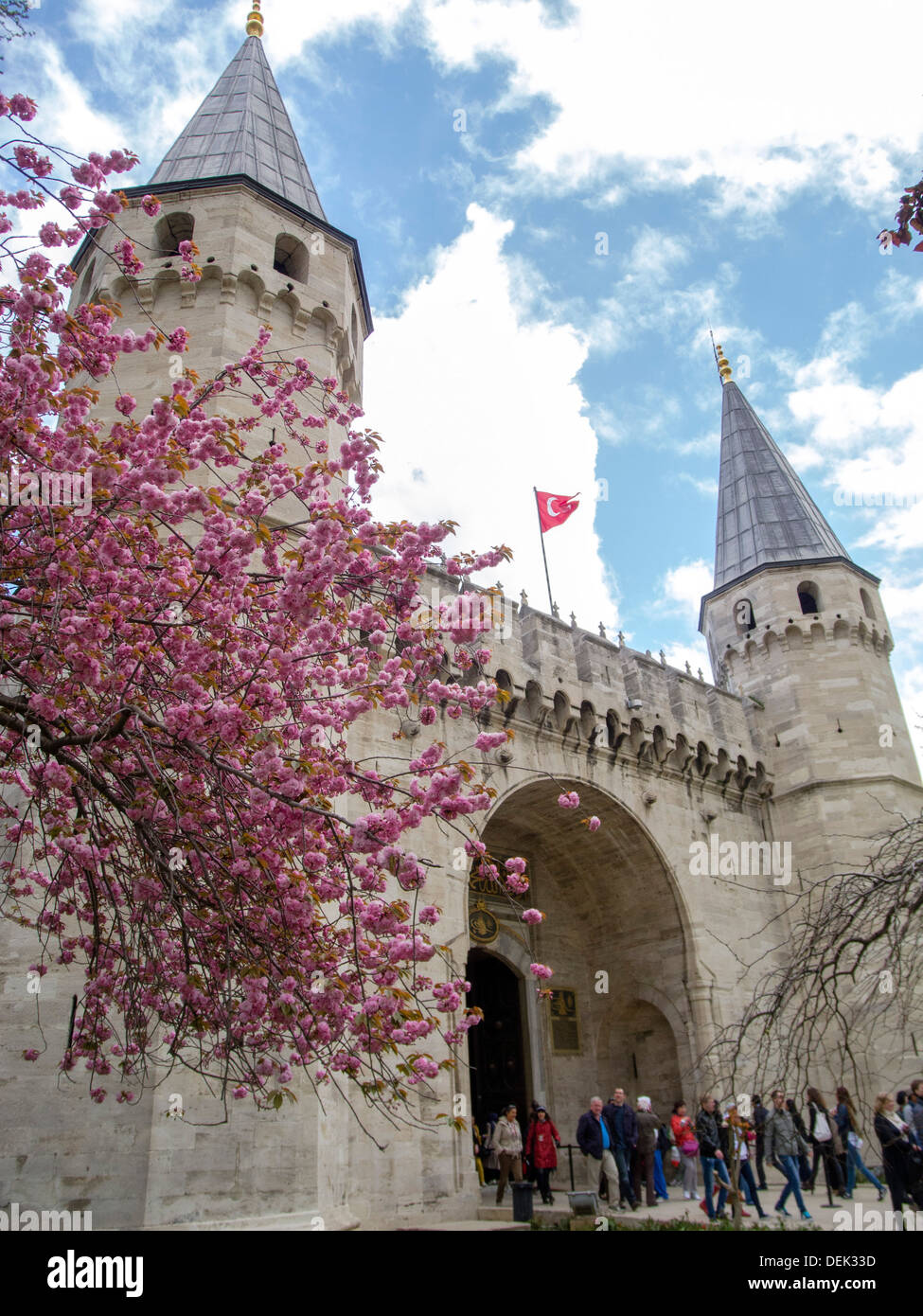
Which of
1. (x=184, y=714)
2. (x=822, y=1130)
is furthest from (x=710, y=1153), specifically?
(x=184, y=714)

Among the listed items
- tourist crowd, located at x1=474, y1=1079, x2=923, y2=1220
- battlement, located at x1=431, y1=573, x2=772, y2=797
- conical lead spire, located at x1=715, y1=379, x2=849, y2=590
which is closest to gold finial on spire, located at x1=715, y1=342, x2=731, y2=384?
conical lead spire, located at x1=715, y1=379, x2=849, y2=590

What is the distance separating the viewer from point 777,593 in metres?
19.5

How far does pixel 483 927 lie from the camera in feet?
50.0

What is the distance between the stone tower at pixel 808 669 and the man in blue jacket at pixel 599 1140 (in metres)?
6.80

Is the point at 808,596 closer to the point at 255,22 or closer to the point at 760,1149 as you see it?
the point at 760,1149

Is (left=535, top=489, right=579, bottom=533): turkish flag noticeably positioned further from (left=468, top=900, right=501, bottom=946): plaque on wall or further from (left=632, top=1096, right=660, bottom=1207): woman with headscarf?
(left=632, top=1096, right=660, bottom=1207): woman with headscarf

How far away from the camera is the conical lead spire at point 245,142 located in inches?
595

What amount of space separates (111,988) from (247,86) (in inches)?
749

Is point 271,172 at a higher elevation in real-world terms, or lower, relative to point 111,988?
higher

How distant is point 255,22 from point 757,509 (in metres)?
16.3

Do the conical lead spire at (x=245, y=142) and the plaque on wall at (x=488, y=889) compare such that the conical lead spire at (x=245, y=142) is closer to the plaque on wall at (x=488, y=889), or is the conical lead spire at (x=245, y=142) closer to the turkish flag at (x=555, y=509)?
the turkish flag at (x=555, y=509)

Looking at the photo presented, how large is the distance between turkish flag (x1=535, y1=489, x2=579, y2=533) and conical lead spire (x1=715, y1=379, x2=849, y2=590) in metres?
6.01
